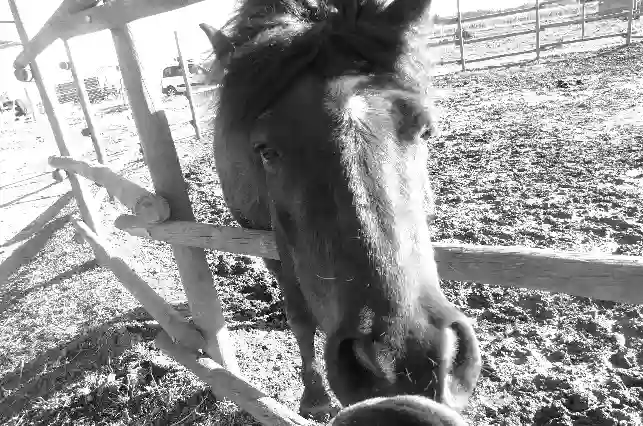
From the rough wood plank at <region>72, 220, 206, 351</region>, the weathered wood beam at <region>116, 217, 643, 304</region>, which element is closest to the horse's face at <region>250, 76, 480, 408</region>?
the weathered wood beam at <region>116, 217, 643, 304</region>

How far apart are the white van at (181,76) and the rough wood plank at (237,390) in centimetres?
170

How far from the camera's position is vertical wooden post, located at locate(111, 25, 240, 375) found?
92.3 inches

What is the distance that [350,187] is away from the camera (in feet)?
4.55

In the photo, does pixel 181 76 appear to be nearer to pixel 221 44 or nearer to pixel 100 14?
pixel 100 14

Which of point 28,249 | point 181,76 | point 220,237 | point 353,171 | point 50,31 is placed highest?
point 181,76

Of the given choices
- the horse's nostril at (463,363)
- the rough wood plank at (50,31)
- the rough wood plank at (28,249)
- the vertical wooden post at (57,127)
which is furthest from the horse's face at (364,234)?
the rough wood plank at (28,249)

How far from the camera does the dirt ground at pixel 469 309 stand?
2.80 metres

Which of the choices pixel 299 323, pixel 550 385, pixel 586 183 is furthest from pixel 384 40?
pixel 586 183

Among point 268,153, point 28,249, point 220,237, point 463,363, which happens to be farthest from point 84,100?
point 463,363

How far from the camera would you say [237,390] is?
2.41m

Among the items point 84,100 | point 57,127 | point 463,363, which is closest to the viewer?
point 463,363

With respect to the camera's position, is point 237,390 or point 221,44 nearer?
point 221,44

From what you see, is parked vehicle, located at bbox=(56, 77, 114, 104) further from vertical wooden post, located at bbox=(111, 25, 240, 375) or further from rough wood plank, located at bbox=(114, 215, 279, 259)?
rough wood plank, located at bbox=(114, 215, 279, 259)

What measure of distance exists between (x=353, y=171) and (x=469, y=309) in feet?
8.34
